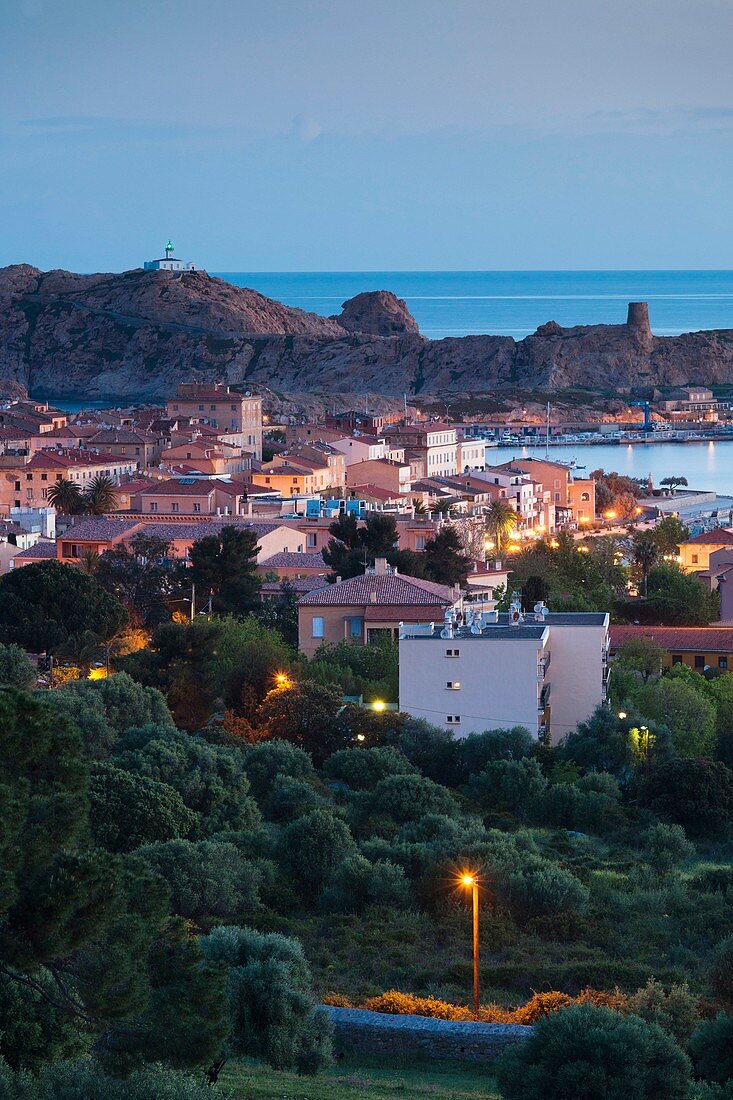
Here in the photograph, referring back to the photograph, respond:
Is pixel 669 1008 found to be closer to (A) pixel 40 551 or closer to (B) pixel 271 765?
(B) pixel 271 765

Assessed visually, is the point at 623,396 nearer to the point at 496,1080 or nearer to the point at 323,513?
the point at 323,513

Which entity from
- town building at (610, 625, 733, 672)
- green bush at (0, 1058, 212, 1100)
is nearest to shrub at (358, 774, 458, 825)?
town building at (610, 625, 733, 672)

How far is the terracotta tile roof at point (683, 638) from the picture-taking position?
2639 centimetres

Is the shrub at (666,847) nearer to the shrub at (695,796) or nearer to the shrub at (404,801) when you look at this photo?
the shrub at (695,796)

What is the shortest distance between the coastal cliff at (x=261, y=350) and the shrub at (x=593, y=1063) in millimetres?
101169

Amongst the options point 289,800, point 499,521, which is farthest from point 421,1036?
point 499,521

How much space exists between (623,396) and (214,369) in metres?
27.4

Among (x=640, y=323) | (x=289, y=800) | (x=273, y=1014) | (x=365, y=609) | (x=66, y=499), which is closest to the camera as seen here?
(x=273, y=1014)

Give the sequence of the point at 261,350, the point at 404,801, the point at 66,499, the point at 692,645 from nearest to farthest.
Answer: the point at 404,801 < the point at 692,645 < the point at 66,499 < the point at 261,350

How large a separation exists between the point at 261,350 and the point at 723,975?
343 ft

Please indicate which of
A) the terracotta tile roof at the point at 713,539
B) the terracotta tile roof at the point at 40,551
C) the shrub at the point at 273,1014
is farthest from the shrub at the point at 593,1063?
the terracotta tile roof at the point at 713,539

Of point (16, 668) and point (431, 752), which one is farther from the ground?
point (16, 668)

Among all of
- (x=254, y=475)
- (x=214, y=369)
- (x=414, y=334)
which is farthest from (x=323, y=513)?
(x=414, y=334)

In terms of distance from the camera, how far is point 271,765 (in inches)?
714
